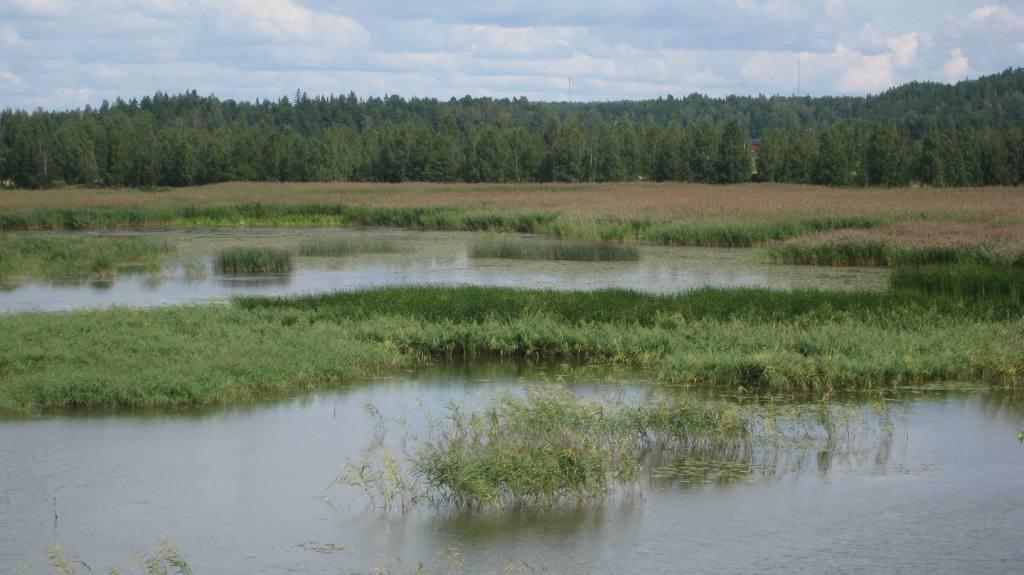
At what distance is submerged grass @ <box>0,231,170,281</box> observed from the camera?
28328 mm

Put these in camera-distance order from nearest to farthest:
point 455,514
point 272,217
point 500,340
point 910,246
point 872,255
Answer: point 455,514 < point 500,340 < point 910,246 < point 872,255 < point 272,217

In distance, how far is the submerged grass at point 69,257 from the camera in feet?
92.9

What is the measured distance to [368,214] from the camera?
5100cm

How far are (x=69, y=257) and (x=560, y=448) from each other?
23.3 meters

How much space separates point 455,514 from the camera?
10.1 metres

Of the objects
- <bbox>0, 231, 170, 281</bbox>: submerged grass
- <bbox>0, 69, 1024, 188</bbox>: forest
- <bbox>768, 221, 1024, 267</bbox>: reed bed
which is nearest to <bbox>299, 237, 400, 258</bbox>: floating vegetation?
<bbox>0, 231, 170, 281</bbox>: submerged grass

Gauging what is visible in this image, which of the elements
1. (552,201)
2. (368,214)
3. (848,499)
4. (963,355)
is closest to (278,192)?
(368,214)

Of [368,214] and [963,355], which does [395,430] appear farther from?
[368,214]

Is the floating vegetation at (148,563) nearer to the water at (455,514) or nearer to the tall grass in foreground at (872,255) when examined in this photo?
the water at (455,514)

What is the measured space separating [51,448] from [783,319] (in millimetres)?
11621

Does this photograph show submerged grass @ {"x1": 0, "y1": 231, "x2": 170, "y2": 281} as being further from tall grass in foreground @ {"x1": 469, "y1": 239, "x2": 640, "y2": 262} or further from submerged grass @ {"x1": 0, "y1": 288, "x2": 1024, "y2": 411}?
submerged grass @ {"x1": 0, "y1": 288, "x2": 1024, "y2": 411}

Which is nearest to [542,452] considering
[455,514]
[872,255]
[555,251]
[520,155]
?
[455,514]

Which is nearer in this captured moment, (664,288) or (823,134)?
(664,288)

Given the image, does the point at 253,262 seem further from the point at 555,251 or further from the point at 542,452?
the point at 542,452
